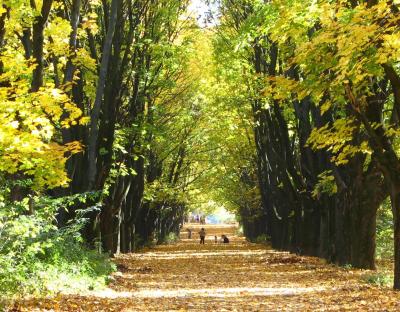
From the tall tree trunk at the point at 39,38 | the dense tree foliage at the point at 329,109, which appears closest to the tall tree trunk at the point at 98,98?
the dense tree foliage at the point at 329,109

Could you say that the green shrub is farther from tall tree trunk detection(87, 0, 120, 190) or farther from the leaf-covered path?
tall tree trunk detection(87, 0, 120, 190)

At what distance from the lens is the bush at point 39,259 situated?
360 inches

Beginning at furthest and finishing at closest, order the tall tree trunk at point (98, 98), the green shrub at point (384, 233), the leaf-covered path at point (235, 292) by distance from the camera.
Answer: the green shrub at point (384, 233)
the tall tree trunk at point (98, 98)
the leaf-covered path at point (235, 292)

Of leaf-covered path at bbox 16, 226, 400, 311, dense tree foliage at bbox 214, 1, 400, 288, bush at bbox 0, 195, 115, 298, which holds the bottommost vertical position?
leaf-covered path at bbox 16, 226, 400, 311

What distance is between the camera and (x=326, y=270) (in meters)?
18.3

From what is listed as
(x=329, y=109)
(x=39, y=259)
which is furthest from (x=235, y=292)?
(x=329, y=109)

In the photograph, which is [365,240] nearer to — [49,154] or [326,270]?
[326,270]

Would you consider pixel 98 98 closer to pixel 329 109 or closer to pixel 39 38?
pixel 39 38

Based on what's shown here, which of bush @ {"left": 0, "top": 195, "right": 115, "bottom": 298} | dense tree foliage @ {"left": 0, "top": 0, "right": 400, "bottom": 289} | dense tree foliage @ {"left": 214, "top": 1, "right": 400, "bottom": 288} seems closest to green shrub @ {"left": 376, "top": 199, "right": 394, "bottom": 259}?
dense tree foliage @ {"left": 0, "top": 0, "right": 400, "bottom": 289}

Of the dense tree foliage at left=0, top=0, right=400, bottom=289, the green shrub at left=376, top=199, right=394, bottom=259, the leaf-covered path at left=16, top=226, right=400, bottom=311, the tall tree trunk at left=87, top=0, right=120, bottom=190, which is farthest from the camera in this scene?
the green shrub at left=376, top=199, right=394, bottom=259

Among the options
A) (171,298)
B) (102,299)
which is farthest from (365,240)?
(102,299)

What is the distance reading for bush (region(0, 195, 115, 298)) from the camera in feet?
30.0

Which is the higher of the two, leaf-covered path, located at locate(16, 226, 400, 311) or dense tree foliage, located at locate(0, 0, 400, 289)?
dense tree foliage, located at locate(0, 0, 400, 289)

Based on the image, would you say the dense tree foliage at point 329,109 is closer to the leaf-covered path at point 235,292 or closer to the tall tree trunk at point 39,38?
the leaf-covered path at point 235,292
